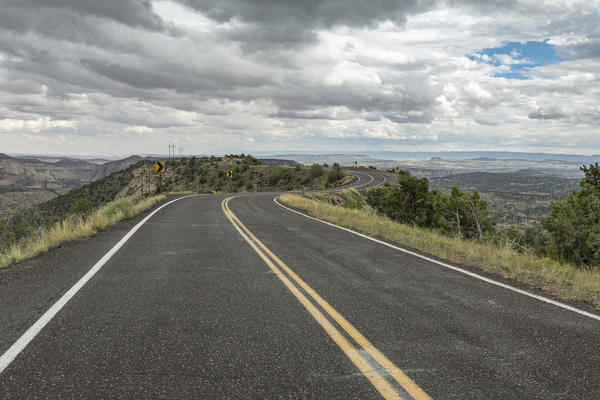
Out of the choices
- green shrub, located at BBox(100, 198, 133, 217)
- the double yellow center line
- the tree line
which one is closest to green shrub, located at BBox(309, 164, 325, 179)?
the tree line

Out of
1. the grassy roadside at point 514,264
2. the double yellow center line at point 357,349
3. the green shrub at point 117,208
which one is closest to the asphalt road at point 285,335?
the double yellow center line at point 357,349


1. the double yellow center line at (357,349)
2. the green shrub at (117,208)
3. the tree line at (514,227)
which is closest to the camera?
the double yellow center line at (357,349)

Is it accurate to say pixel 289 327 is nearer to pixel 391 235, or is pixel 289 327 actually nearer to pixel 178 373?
pixel 178 373

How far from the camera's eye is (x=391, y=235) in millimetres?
11227

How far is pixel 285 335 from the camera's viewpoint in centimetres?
385

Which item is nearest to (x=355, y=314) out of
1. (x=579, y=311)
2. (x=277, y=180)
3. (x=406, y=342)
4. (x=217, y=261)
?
(x=406, y=342)

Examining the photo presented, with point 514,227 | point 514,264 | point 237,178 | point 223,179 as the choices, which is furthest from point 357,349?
point 237,178

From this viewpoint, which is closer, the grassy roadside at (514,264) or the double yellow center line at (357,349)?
the double yellow center line at (357,349)

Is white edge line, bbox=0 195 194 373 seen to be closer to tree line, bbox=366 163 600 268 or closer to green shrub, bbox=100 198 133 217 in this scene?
green shrub, bbox=100 198 133 217

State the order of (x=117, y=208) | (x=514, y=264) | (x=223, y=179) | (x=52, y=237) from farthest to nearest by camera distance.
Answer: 1. (x=223, y=179)
2. (x=117, y=208)
3. (x=52, y=237)
4. (x=514, y=264)

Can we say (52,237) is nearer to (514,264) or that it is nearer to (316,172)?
(514,264)

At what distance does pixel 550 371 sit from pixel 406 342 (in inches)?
48.1

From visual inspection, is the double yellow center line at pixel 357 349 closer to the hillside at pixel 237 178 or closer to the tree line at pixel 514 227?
the tree line at pixel 514 227

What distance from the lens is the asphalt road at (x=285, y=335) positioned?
115 inches
